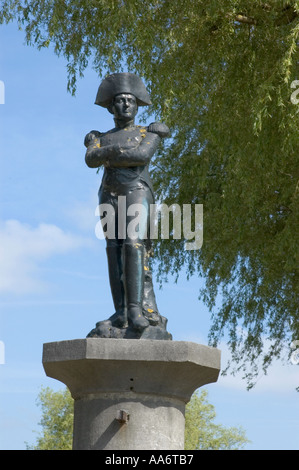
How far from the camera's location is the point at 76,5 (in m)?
12.7

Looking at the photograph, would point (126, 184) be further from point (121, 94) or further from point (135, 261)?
point (121, 94)

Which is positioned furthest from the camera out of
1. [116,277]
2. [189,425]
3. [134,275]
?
[189,425]

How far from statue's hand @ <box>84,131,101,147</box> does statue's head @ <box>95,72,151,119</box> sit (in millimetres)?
198

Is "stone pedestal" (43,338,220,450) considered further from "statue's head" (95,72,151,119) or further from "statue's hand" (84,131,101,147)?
"statue's head" (95,72,151,119)

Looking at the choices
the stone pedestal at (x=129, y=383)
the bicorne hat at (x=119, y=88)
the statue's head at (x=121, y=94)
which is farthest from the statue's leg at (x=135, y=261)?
the bicorne hat at (x=119, y=88)

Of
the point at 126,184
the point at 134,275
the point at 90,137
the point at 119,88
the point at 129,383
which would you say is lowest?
the point at 129,383

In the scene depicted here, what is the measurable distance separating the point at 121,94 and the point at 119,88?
0.05 meters

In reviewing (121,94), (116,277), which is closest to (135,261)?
(116,277)

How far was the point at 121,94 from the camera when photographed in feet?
22.0

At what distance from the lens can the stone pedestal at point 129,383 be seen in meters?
5.84

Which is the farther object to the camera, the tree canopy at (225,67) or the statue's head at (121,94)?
the tree canopy at (225,67)

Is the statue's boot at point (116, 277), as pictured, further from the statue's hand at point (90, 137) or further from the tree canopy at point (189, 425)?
the tree canopy at point (189, 425)

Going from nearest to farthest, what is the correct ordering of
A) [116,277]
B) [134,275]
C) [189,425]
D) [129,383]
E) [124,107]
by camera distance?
[129,383], [134,275], [116,277], [124,107], [189,425]

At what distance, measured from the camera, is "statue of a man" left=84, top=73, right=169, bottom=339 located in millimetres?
6262
